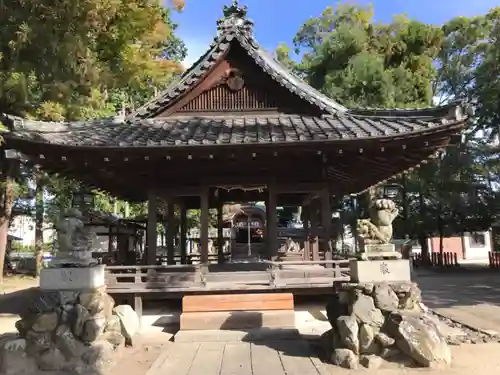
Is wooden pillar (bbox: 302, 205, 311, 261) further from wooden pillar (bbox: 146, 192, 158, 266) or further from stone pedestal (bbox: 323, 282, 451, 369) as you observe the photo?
stone pedestal (bbox: 323, 282, 451, 369)

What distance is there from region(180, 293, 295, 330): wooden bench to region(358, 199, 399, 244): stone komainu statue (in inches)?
95.9

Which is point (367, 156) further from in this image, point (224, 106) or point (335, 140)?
point (224, 106)

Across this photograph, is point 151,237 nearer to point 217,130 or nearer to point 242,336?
point 217,130

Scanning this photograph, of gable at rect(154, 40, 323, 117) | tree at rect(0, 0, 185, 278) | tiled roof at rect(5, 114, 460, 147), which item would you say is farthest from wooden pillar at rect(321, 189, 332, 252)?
tree at rect(0, 0, 185, 278)

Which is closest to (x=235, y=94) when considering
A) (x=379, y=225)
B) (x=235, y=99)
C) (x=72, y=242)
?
(x=235, y=99)

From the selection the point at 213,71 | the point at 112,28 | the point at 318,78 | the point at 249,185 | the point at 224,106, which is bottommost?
the point at 249,185

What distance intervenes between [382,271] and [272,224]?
3854 millimetres

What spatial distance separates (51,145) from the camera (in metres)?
8.79

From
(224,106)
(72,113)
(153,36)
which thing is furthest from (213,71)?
(72,113)

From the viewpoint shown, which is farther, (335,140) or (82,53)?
(82,53)

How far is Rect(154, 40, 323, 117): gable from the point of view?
11547 millimetres

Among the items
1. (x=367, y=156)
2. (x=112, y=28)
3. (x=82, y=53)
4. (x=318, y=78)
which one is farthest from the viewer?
(x=318, y=78)

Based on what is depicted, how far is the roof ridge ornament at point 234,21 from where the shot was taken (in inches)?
461

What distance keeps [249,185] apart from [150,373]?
5.61m
